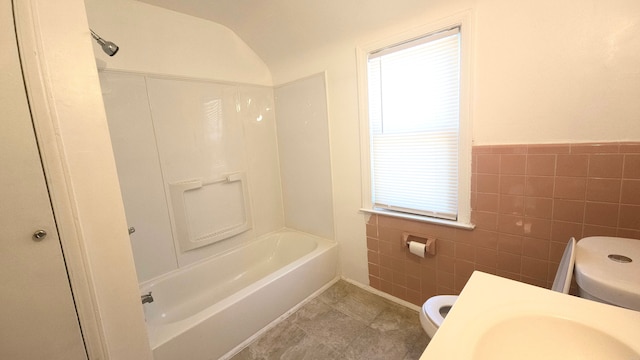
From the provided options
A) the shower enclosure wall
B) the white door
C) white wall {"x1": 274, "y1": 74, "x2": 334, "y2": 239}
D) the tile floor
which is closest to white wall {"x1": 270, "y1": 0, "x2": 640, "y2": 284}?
white wall {"x1": 274, "y1": 74, "x2": 334, "y2": 239}

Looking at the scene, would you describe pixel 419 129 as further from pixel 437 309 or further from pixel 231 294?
pixel 231 294

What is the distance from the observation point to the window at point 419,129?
1554mm

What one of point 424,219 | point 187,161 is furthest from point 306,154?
point 424,219

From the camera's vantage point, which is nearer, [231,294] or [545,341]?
[545,341]

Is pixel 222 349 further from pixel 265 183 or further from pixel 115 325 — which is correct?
pixel 265 183

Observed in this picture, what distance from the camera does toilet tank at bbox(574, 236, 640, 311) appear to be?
706 millimetres

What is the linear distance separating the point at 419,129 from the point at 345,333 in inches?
59.7

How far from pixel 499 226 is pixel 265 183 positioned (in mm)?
2006

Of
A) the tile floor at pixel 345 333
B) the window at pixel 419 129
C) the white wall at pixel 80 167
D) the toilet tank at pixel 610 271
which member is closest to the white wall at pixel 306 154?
the window at pixel 419 129

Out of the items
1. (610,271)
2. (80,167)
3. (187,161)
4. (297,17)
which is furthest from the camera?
(187,161)

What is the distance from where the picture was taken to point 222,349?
1.57m

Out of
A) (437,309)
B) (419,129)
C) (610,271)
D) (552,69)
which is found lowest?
(437,309)

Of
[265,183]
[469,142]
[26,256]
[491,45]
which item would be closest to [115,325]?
[26,256]

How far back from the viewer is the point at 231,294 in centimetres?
218
